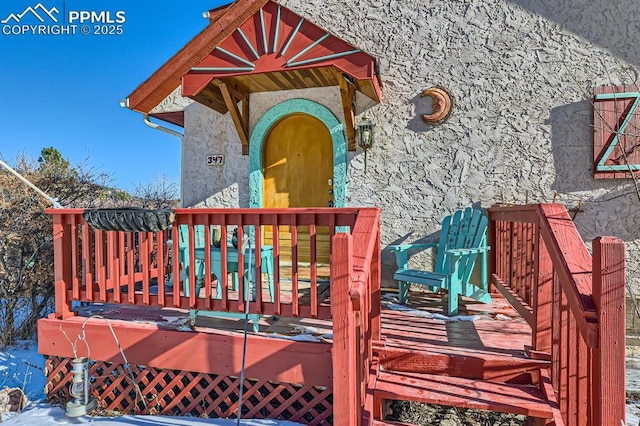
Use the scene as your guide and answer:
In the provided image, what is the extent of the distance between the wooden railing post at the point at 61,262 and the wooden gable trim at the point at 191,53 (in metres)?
2.14

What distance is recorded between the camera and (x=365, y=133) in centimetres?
436

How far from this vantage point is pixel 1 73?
39.8ft

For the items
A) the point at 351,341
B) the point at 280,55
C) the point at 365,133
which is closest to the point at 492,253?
the point at 365,133

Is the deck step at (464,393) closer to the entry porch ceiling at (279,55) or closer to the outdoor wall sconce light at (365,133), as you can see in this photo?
the entry porch ceiling at (279,55)

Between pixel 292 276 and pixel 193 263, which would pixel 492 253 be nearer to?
pixel 292 276

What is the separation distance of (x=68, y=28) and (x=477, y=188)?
6993mm

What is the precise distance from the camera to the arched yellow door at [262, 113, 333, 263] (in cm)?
477

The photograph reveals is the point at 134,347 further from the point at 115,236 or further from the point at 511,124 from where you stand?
the point at 511,124

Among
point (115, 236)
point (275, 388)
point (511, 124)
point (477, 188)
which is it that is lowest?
point (275, 388)

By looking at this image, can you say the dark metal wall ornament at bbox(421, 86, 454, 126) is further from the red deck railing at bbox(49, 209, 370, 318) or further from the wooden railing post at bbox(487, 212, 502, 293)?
the red deck railing at bbox(49, 209, 370, 318)

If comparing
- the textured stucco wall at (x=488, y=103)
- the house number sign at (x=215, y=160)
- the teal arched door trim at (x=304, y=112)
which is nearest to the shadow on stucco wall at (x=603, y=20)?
the textured stucco wall at (x=488, y=103)

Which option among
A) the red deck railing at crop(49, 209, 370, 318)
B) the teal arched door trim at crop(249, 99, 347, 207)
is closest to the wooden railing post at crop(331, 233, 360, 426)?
the red deck railing at crop(49, 209, 370, 318)

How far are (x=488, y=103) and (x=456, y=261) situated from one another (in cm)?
214

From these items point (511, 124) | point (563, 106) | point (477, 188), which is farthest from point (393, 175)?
point (563, 106)
